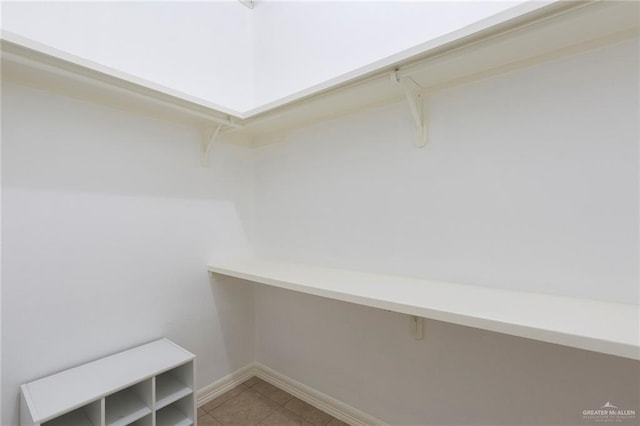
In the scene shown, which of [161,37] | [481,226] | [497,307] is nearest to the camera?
[497,307]

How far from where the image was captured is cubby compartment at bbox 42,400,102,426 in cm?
116

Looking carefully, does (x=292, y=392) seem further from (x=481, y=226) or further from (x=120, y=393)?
(x=481, y=226)

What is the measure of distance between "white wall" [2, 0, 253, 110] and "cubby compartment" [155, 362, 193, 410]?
1660mm

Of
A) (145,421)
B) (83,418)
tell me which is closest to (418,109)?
(145,421)

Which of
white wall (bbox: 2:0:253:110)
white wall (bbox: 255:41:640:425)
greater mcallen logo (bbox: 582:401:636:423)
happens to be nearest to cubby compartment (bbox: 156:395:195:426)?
white wall (bbox: 255:41:640:425)

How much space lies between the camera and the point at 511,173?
115 cm

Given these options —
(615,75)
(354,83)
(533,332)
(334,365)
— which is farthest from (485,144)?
(334,365)

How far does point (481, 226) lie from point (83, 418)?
76.1 inches

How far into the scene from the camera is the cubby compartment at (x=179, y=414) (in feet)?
4.69

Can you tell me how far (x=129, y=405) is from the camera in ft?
4.34

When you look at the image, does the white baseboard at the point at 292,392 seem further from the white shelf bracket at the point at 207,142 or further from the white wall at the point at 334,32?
the white wall at the point at 334,32

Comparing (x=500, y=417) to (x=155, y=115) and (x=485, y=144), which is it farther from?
(x=155, y=115)

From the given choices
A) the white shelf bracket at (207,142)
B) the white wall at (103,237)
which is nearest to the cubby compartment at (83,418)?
the white wall at (103,237)

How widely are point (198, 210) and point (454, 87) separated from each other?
1596 mm
